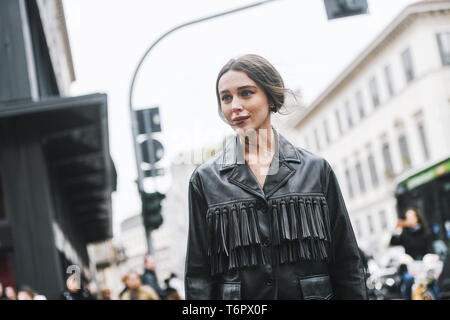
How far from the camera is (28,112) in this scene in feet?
36.1

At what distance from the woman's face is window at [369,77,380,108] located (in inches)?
1544

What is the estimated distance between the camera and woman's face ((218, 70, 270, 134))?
200 centimetres

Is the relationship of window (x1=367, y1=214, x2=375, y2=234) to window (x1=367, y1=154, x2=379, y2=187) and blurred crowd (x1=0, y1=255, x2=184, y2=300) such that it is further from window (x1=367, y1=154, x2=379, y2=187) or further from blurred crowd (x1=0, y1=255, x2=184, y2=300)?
blurred crowd (x1=0, y1=255, x2=184, y2=300)

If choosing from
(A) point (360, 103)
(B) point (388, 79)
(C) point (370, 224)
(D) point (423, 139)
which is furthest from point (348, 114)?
(D) point (423, 139)

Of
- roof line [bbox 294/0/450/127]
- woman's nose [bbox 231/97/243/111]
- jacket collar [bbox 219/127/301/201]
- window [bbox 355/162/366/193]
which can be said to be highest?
roof line [bbox 294/0/450/127]

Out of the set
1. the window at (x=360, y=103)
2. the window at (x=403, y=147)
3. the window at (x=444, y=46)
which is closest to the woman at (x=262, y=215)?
the window at (x=444, y=46)

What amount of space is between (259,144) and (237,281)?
1.26 ft

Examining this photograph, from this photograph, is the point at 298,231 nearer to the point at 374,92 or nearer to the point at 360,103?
the point at 374,92

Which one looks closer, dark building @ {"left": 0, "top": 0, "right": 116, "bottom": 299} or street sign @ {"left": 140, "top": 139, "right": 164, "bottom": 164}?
street sign @ {"left": 140, "top": 139, "right": 164, "bottom": 164}

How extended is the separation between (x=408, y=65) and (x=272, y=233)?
35341mm

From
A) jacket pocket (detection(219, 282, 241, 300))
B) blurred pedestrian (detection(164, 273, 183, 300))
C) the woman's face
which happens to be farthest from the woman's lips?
blurred pedestrian (detection(164, 273, 183, 300))

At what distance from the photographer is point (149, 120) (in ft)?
10.3

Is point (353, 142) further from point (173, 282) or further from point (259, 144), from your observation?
point (259, 144)

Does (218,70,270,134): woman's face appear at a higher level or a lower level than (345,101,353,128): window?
lower
